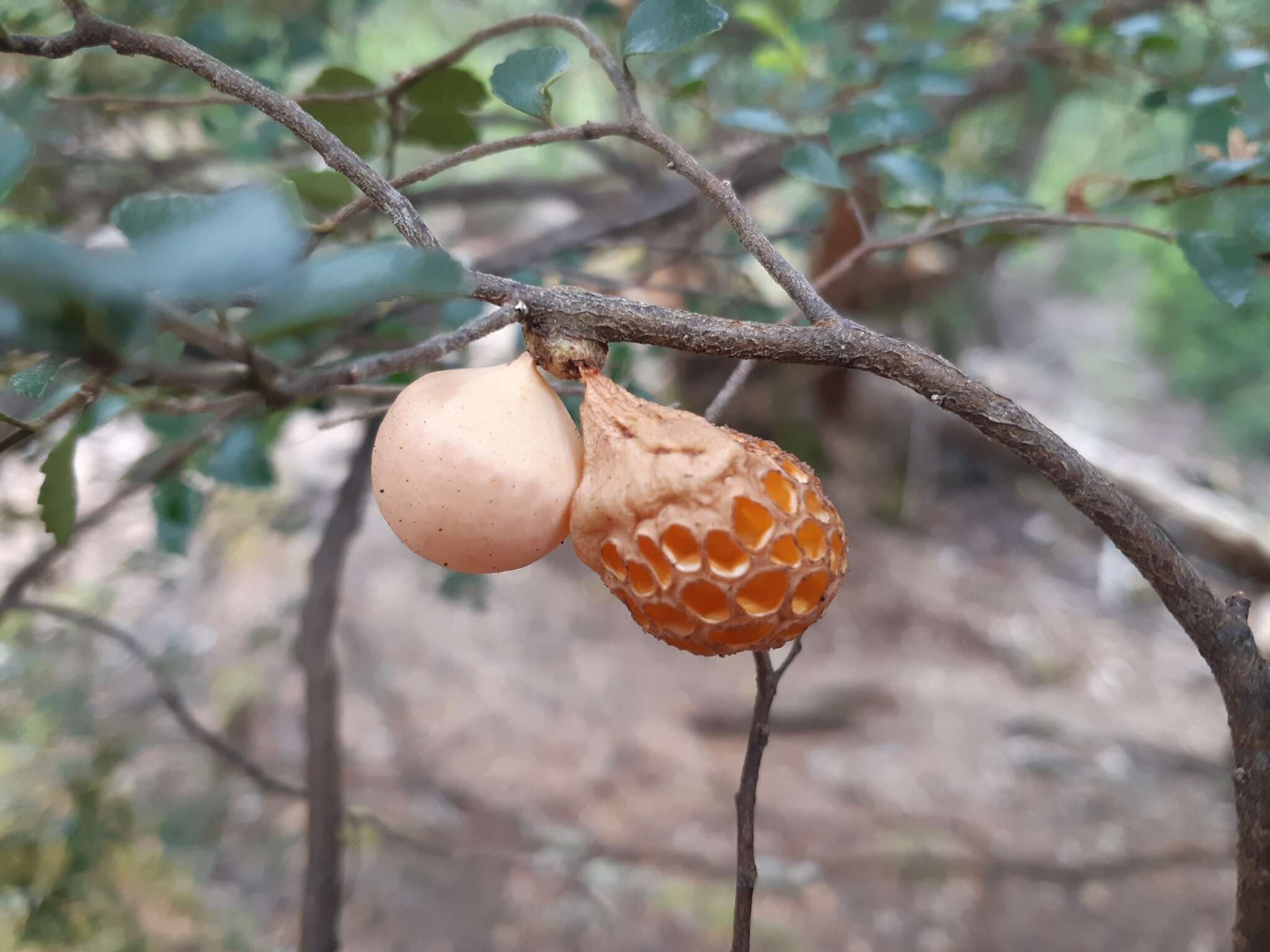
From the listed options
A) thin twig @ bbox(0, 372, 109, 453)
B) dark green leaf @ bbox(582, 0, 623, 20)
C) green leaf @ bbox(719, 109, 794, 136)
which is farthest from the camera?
dark green leaf @ bbox(582, 0, 623, 20)

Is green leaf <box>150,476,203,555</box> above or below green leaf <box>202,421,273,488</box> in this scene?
below

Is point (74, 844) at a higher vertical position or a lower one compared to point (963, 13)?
lower

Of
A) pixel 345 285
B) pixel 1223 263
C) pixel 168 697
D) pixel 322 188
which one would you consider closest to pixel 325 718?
pixel 168 697

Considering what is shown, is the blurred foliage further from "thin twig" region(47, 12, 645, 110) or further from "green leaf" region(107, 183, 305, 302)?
"green leaf" region(107, 183, 305, 302)

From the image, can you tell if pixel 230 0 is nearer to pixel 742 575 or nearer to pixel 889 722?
pixel 742 575

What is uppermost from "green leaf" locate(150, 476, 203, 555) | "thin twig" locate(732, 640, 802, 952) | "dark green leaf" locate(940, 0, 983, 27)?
"dark green leaf" locate(940, 0, 983, 27)

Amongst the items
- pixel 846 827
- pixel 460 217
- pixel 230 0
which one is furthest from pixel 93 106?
pixel 460 217

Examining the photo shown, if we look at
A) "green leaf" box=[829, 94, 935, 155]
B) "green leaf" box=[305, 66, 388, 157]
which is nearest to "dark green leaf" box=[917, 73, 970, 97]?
"green leaf" box=[829, 94, 935, 155]

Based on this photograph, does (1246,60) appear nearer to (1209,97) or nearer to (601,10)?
(1209,97)
